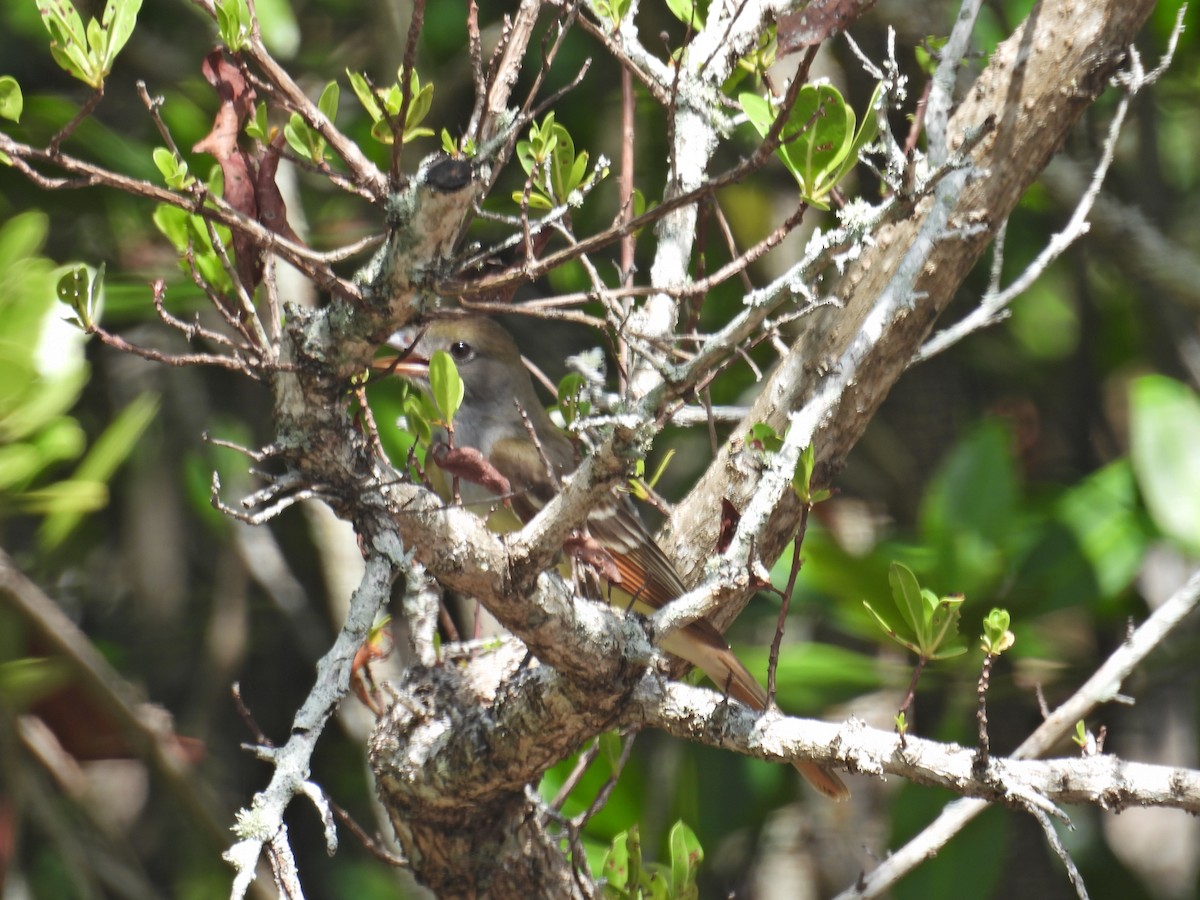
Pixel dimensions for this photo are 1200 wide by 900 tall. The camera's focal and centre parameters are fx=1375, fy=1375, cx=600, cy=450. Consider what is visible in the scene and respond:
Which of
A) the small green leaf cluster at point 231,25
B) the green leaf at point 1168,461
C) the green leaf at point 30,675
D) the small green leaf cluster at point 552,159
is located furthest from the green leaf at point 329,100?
the green leaf at point 1168,461

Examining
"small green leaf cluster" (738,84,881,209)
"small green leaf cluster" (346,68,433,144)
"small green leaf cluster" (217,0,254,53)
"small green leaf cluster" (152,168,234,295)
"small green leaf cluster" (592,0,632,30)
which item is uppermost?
"small green leaf cluster" (592,0,632,30)

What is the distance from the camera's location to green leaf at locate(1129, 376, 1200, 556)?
372 cm

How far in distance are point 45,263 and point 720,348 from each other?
7.19 ft

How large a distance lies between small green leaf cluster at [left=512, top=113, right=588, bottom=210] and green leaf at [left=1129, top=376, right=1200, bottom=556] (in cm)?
211

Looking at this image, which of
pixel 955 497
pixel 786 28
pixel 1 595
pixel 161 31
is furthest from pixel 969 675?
pixel 161 31

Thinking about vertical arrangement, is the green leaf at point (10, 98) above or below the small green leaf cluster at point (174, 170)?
below

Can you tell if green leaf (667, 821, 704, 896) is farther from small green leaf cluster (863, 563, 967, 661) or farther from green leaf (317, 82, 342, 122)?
green leaf (317, 82, 342, 122)

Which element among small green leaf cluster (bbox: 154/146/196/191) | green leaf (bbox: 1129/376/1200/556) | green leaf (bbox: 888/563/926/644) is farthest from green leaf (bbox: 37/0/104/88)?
green leaf (bbox: 1129/376/1200/556)

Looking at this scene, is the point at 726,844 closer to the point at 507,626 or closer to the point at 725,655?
the point at 725,655

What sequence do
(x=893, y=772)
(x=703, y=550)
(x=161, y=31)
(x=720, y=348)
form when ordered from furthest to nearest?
(x=161, y=31) < (x=703, y=550) < (x=893, y=772) < (x=720, y=348)

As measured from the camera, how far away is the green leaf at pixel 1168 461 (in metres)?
3.72

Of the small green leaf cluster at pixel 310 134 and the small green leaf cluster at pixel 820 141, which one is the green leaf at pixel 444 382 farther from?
the small green leaf cluster at pixel 820 141

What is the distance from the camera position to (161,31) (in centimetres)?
503

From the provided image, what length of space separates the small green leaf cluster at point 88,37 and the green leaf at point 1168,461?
2.90 metres
